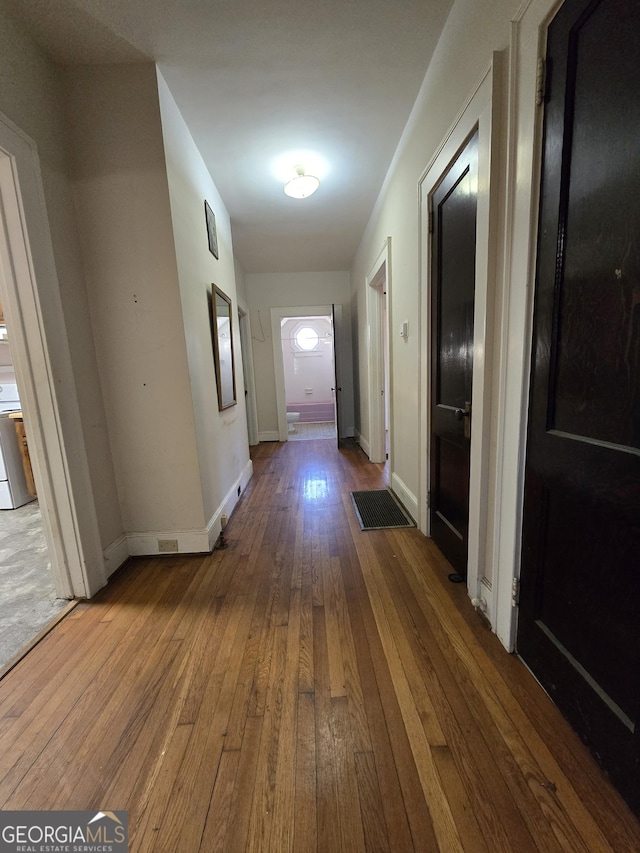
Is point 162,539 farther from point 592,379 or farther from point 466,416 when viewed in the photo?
point 592,379

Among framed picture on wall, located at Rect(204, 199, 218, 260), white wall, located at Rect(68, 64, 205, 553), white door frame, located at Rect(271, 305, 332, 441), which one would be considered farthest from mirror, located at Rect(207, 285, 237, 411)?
white door frame, located at Rect(271, 305, 332, 441)

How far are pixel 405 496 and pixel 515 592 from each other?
4.44 ft

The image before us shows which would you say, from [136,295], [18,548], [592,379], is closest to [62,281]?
[136,295]

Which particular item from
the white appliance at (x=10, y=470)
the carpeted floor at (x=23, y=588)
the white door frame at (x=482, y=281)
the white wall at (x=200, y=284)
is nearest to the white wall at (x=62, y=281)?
the carpeted floor at (x=23, y=588)

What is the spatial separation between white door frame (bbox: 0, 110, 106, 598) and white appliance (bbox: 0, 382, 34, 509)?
1.72 m

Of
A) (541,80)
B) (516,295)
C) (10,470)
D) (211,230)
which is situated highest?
(211,230)

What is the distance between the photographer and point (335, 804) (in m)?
0.84

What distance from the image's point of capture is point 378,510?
8.43ft

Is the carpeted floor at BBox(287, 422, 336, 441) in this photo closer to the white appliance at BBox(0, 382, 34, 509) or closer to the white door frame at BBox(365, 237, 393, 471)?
the white door frame at BBox(365, 237, 393, 471)

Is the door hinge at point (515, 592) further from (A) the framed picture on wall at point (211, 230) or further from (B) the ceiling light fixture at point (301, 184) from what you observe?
(B) the ceiling light fixture at point (301, 184)

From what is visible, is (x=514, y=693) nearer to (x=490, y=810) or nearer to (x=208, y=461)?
(x=490, y=810)

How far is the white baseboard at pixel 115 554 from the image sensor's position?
6.09 ft

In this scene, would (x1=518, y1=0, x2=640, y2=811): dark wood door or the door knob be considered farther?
the door knob

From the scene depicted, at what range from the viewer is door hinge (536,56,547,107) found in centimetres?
95
